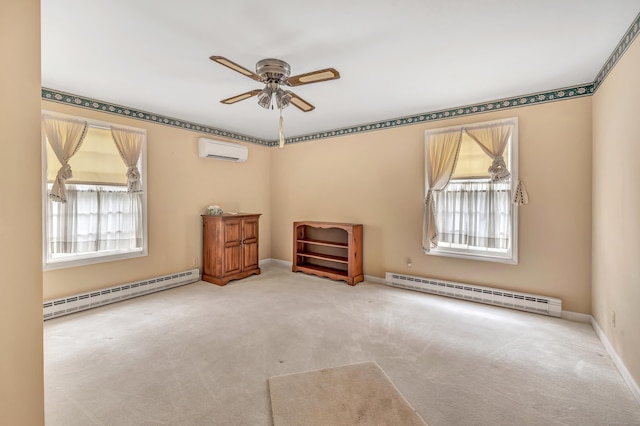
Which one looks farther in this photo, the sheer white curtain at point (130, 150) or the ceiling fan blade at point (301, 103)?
the sheer white curtain at point (130, 150)

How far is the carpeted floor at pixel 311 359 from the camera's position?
1923 millimetres

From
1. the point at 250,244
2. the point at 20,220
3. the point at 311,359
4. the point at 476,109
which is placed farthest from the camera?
the point at 250,244

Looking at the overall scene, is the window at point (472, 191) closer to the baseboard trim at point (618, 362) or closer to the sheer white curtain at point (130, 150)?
the baseboard trim at point (618, 362)

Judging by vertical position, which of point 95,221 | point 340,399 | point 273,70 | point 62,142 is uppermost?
point 273,70

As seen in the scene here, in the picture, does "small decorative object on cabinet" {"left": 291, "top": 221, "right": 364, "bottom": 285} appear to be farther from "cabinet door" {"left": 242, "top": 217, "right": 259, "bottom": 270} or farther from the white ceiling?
the white ceiling

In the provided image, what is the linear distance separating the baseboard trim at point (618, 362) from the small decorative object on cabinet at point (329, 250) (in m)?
2.89

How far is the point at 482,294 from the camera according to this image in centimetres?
388

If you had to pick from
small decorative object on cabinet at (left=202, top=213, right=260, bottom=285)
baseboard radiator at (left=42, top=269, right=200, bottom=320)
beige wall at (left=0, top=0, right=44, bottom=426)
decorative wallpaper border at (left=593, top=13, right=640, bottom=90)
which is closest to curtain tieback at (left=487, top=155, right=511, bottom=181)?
decorative wallpaper border at (left=593, top=13, right=640, bottom=90)

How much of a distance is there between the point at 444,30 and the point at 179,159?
4093 mm

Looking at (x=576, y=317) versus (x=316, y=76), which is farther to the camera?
(x=576, y=317)

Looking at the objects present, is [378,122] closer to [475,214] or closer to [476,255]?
[475,214]

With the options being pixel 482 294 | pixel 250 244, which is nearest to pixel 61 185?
pixel 250 244

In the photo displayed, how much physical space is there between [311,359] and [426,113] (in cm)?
367

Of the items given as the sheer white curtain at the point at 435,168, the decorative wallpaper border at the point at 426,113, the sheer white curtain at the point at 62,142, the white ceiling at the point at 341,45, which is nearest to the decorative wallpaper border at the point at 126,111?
Result: the decorative wallpaper border at the point at 426,113
